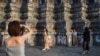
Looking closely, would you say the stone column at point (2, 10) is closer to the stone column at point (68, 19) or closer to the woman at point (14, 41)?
the stone column at point (68, 19)

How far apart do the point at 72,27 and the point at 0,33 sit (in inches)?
317

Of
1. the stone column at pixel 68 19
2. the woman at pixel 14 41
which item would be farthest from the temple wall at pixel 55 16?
the woman at pixel 14 41

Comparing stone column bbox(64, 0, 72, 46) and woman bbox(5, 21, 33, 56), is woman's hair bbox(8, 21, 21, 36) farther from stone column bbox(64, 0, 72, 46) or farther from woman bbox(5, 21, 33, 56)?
stone column bbox(64, 0, 72, 46)

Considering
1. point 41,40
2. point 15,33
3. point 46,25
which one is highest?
point 15,33

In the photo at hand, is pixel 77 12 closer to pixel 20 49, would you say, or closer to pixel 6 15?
pixel 6 15

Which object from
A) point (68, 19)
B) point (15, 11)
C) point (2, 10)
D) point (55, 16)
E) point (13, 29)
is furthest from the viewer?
point (2, 10)

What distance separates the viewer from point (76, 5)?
89.3ft

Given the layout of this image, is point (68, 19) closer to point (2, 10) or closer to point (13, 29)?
point (2, 10)

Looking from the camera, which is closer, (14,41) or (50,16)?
(14,41)

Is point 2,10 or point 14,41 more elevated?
→ point 14,41

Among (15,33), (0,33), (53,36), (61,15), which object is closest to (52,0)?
(61,15)

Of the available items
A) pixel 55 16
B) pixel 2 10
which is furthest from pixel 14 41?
pixel 2 10

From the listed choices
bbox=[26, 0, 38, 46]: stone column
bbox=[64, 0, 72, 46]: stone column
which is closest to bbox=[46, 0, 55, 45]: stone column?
bbox=[26, 0, 38, 46]: stone column

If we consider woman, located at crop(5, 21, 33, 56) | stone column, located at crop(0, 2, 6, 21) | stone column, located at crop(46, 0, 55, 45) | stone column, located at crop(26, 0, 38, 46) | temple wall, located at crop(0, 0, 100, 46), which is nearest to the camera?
woman, located at crop(5, 21, 33, 56)
